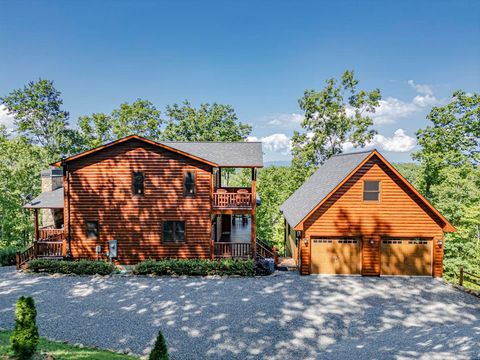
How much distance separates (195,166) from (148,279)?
6.81 meters

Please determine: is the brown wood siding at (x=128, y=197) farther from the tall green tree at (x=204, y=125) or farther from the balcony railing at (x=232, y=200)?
the tall green tree at (x=204, y=125)

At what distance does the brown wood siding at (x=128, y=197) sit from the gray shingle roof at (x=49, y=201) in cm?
232

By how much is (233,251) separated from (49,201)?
12.7 m

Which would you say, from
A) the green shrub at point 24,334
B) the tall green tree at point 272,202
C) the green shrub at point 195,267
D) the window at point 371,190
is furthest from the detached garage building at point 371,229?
the tall green tree at point 272,202

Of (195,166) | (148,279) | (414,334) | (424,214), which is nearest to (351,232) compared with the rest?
(424,214)

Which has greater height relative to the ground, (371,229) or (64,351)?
(371,229)

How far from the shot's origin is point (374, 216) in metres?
A: 16.3

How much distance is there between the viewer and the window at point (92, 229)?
1769 centimetres

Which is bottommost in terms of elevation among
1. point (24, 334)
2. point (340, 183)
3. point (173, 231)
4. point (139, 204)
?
point (24, 334)

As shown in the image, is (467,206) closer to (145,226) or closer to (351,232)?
(351,232)

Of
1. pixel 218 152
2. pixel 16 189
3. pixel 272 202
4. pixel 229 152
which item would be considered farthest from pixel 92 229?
pixel 272 202

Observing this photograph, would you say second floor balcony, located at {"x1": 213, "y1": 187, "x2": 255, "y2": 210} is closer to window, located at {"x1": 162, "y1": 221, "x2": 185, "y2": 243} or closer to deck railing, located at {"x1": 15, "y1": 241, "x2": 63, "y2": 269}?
window, located at {"x1": 162, "y1": 221, "x2": 185, "y2": 243}

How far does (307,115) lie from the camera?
119 feet

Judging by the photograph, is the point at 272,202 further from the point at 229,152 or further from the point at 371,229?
the point at 371,229
